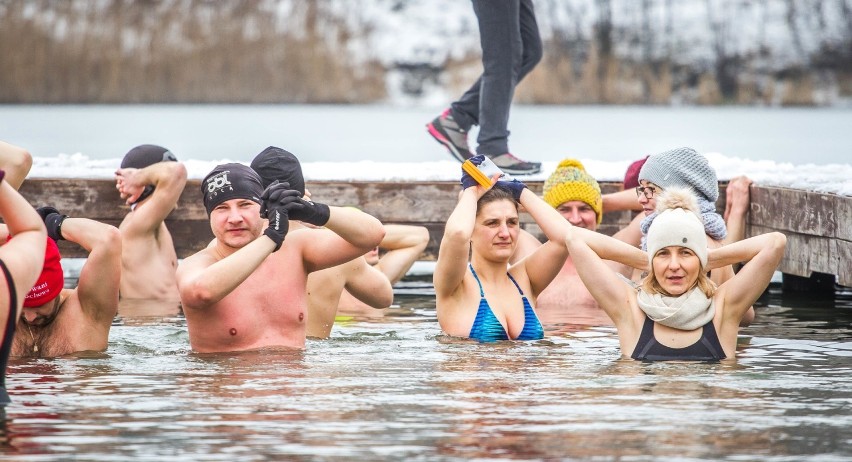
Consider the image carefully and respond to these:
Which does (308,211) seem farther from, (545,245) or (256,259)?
(545,245)

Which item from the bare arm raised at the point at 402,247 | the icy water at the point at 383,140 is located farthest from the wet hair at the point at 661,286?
the icy water at the point at 383,140

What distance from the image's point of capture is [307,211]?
7.17 m

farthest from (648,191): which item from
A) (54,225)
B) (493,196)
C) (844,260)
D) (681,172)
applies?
(54,225)

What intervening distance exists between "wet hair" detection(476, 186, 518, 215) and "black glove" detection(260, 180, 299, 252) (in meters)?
1.44

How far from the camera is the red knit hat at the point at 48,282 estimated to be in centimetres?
745

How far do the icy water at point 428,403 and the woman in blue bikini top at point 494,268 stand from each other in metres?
0.19

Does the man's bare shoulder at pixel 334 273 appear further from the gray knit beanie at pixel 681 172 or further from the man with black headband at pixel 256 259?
the gray knit beanie at pixel 681 172

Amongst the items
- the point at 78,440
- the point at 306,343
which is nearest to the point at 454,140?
the point at 306,343

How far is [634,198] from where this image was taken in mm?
10906

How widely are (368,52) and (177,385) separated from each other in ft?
358

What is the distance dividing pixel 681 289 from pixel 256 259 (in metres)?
2.12

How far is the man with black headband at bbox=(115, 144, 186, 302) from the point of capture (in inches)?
413

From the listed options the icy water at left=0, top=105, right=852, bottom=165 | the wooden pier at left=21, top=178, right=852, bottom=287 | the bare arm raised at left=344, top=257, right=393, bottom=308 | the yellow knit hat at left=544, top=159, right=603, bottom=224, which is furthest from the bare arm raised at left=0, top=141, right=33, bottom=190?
the icy water at left=0, top=105, right=852, bottom=165

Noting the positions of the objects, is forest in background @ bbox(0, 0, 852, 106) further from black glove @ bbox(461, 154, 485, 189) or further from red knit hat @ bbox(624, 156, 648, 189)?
black glove @ bbox(461, 154, 485, 189)
